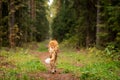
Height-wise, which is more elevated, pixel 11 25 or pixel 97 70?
pixel 11 25

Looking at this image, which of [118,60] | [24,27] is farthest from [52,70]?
[24,27]

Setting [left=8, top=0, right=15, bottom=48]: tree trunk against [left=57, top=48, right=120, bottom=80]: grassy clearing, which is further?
[left=8, top=0, right=15, bottom=48]: tree trunk

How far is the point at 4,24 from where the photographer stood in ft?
90.8

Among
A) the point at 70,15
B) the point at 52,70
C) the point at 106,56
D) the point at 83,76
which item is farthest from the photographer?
the point at 70,15

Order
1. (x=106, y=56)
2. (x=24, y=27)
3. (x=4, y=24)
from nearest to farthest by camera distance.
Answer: (x=106, y=56) → (x=4, y=24) → (x=24, y=27)

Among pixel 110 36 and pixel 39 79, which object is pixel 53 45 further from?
pixel 110 36

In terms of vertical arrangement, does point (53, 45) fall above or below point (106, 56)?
above

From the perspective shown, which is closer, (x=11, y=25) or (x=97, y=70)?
(x=97, y=70)

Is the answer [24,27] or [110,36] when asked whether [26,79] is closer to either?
[110,36]

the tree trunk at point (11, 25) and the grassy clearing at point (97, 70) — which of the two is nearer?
the grassy clearing at point (97, 70)

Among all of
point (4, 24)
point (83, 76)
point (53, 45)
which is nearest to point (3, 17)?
point (4, 24)

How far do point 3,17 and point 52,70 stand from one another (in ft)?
55.9

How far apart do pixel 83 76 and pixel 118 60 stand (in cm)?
526

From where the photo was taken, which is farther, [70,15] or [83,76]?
[70,15]
